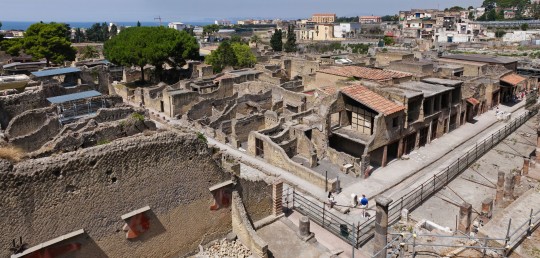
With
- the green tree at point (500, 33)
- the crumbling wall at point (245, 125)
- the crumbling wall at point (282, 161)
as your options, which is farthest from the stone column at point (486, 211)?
the green tree at point (500, 33)

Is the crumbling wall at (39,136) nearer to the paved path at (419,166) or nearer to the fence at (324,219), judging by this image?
the fence at (324,219)

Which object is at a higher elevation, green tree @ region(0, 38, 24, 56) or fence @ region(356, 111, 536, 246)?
green tree @ region(0, 38, 24, 56)

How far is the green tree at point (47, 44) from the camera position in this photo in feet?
200

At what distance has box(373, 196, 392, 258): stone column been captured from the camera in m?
15.3

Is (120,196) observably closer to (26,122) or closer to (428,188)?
(26,122)

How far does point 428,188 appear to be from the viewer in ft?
84.5

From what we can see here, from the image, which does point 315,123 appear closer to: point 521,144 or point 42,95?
point 521,144

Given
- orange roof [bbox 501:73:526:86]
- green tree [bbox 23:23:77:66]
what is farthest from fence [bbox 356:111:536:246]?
green tree [bbox 23:23:77:66]

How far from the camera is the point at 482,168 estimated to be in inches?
1182

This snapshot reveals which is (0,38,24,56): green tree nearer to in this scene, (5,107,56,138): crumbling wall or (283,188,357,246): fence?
(5,107,56,138): crumbling wall

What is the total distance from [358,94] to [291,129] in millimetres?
5897

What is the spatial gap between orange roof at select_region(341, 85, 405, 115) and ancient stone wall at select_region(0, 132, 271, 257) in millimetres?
15971

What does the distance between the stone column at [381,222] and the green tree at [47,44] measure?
6031 centimetres

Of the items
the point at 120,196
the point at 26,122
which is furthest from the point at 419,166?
the point at 26,122
